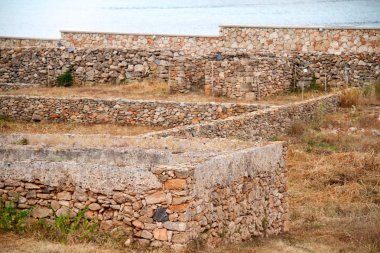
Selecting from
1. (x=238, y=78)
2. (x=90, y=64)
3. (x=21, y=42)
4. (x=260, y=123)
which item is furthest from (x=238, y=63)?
(x=21, y=42)

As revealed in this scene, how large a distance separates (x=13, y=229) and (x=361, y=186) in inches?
329

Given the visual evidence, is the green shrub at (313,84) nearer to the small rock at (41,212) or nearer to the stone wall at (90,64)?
the stone wall at (90,64)

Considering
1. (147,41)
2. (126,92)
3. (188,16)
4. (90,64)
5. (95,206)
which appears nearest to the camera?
(95,206)

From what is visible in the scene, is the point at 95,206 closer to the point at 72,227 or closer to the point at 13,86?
the point at 72,227

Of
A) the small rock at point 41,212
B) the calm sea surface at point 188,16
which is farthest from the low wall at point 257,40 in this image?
the small rock at point 41,212

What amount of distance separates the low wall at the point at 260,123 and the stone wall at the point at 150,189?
15.9ft

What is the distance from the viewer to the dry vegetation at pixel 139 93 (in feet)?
94.3

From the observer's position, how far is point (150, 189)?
1154cm

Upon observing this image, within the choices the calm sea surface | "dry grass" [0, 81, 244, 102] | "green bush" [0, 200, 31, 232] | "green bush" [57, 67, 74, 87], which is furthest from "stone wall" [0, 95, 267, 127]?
the calm sea surface

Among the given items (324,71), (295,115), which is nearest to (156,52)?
(324,71)

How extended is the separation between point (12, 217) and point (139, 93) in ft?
58.2

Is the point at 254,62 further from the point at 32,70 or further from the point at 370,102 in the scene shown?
the point at 32,70

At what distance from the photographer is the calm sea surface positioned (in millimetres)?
59125

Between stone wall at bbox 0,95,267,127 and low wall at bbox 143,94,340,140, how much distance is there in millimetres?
1034
